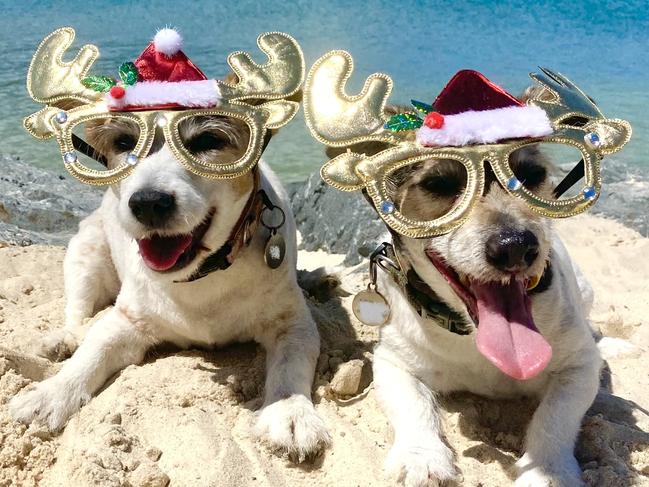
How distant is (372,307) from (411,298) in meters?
0.31

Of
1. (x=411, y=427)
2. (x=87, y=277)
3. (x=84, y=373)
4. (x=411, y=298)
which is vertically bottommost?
(x=87, y=277)

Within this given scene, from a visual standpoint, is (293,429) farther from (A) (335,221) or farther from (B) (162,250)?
(A) (335,221)

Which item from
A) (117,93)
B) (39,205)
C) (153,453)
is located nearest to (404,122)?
(117,93)

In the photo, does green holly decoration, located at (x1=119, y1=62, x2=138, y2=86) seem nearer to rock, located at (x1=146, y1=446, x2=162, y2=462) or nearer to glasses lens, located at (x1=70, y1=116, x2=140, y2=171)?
glasses lens, located at (x1=70, y1=116, x2=140, y2=171)

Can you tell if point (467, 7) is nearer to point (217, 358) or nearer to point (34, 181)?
point (34, 181)

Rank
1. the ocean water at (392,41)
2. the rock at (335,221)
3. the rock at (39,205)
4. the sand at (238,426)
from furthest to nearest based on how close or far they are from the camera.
Result: the ocean water at (392,41)
the rock at (39,205)
the rock at (335,221)
the sand at (238,426)

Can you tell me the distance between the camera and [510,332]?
2.56m

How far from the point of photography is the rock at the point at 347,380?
3404 millimetres

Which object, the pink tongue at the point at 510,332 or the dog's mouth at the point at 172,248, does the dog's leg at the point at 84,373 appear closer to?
the dog's mouth at the point at 172,248

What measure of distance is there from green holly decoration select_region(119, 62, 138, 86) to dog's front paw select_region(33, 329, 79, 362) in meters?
1.54

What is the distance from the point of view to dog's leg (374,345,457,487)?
8.79ft

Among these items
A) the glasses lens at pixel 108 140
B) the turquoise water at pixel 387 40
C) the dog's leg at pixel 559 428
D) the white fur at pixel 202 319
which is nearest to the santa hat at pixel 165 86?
the glasses lens at pixel 108 140

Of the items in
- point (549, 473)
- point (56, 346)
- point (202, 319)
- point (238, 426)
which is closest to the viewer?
point (549, 473)

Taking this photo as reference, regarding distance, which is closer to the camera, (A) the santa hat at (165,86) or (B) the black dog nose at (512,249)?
(B) the black dog nose at (512,249)
